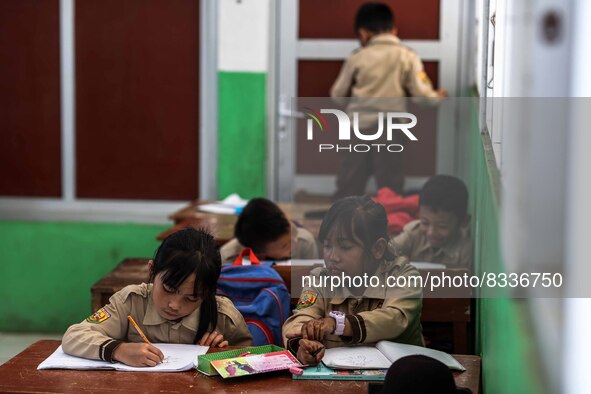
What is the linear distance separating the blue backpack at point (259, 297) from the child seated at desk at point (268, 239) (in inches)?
20.4

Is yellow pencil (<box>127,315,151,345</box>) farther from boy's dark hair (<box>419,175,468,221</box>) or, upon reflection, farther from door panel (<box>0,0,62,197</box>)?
door panel (<box>0,0,62,197</box>)

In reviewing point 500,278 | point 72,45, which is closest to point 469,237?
point 500,278

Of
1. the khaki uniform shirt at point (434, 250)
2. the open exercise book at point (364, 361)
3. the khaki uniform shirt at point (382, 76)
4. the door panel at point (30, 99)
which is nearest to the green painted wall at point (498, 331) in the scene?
the khaki uniform shirt at point (434, 250)

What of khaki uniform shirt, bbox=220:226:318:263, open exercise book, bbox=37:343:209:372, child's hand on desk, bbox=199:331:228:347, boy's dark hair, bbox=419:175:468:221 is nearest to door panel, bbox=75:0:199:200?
khaki uniform shirt, bbox=220:226:318:263

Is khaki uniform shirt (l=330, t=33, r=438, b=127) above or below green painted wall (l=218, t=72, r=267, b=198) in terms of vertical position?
above

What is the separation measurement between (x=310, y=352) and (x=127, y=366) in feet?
1.52

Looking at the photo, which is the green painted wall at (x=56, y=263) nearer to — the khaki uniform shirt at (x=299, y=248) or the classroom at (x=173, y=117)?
the classroom at (x=173, y=117)

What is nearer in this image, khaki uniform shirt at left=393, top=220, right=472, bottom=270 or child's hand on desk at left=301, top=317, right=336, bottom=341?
child's hand on desk at left=301, top=317, right=336, bottom=341

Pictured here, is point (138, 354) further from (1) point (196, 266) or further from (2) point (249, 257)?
(2) point (249, 257)

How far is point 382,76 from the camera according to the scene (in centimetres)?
587

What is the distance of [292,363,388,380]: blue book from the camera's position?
250 centimetres

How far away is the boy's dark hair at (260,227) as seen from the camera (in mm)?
4008

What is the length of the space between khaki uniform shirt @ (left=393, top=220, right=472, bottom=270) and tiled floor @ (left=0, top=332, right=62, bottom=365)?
2.51 metres

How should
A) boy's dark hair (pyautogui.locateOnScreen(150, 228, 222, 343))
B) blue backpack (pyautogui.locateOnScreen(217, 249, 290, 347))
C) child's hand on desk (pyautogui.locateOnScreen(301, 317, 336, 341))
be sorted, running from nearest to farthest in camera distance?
child's hand on desk (pyautogui.locateOnScreen(301, 317, 336, 341))
boy's dark hair (pyautogui.locateOnScreen(150, 228, 222, 343))
blue backpack (pyautogui.locateOnScreen(217, 249, 290, 347))
